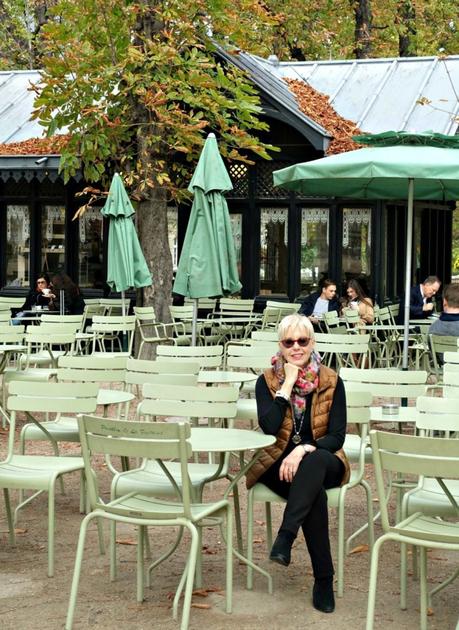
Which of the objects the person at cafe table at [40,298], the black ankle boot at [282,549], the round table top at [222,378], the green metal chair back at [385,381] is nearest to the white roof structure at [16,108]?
the person at cafe table at [40,298]

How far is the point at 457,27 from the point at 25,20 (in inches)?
467

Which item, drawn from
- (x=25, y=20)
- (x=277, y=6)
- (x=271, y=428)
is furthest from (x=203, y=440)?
(x=25, y=20)

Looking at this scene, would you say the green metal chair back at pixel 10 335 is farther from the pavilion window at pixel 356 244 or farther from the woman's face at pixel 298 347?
the pavilion window at pixel 356 244

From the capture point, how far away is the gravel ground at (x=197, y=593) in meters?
5.59

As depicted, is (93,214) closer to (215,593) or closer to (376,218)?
(376,218)

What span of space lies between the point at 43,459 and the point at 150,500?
4.13ft

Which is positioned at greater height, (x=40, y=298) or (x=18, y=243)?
(x=18, y=243)

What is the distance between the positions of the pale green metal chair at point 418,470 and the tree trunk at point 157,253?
10691 millimetres

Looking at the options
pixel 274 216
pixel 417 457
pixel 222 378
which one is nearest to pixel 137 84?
pixel 274 216

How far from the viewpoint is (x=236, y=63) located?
18.3m

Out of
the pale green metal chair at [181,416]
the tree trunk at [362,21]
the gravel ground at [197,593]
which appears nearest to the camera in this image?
the gravel ground at [197,593]

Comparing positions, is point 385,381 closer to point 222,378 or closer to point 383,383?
point 383,383

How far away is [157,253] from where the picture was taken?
15.9 m

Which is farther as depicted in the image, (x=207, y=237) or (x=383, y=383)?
(x=207, y=237)
